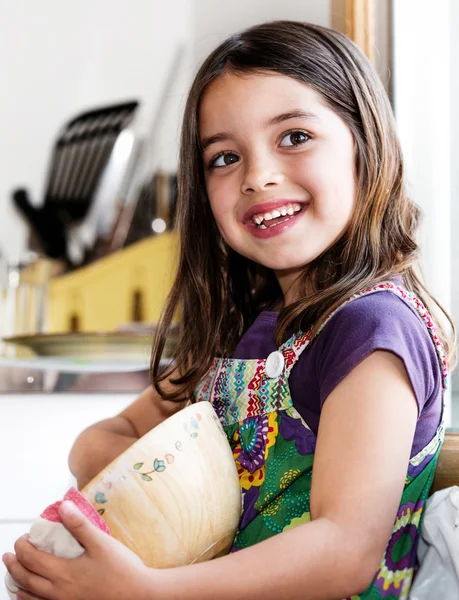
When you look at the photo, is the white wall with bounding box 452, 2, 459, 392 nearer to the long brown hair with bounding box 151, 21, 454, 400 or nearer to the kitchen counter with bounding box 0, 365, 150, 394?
the long brown hair with bounding box 151, 21, 454, 400

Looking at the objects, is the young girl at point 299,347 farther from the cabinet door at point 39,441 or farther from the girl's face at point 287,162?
the cabinet door at point 39,441

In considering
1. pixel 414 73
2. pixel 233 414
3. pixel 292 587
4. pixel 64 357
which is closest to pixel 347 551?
pixel 292 587

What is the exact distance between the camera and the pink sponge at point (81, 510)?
58cm

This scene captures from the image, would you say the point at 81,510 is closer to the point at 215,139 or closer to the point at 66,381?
the point at 215,139

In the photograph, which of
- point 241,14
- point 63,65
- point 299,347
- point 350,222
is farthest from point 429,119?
point 63,65

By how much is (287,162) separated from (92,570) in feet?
1.30

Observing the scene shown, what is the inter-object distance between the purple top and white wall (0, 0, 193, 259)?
146 centimetres

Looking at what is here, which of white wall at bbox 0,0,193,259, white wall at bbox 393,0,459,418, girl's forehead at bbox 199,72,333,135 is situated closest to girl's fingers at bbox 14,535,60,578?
girl's forehead at bbox 199,72,333,135

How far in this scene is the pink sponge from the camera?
58 centimetres

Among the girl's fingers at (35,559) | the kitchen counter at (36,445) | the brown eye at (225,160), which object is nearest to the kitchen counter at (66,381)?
the kitchen counter at (36,445)

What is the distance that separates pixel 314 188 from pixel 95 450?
365 mm

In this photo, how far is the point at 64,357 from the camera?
51.4 inches

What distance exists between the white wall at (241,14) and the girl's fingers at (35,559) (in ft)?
2.37

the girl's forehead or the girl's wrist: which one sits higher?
the girl's forehead
